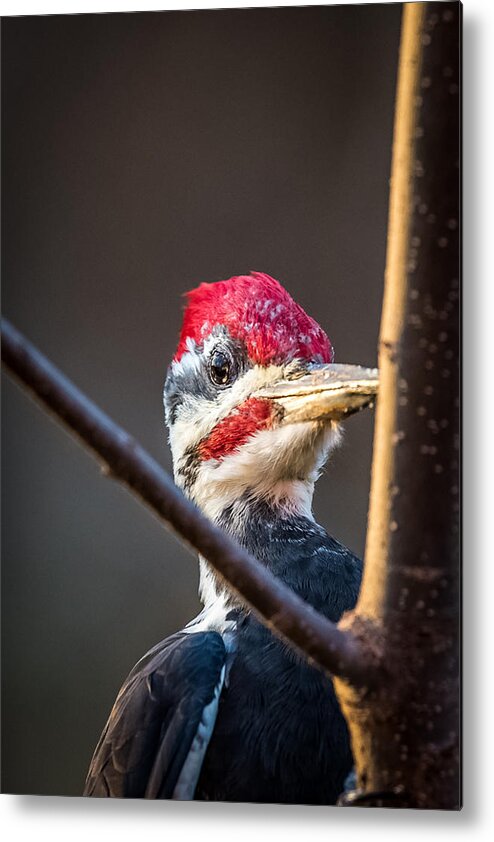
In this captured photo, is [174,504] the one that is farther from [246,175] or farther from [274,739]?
[246,175]

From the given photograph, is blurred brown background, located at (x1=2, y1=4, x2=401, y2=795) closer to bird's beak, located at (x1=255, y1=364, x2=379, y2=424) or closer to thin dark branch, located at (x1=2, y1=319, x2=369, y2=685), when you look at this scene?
bird's beak, located at (x1=255, y1=364, x2=379, y2=424)

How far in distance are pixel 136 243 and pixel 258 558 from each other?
0.57 metres

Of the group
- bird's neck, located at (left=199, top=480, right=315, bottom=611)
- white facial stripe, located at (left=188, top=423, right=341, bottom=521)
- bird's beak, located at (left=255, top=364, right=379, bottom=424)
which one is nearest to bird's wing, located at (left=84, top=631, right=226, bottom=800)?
bird's neck, located at (left=199, top=480, right=315, bottom=611)

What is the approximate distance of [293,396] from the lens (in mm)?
1667

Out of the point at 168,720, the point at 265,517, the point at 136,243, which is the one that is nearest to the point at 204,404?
the point at 265,517

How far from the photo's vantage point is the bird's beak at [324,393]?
1616mm

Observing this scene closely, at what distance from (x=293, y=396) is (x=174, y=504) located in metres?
0.48

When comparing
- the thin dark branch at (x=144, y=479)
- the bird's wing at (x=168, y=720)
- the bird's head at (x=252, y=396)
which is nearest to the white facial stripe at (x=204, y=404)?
the bird's head at (x=252, y=396)

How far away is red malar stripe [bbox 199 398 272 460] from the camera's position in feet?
5.60

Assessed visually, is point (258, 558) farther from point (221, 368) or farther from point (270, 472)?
point (221, 368)

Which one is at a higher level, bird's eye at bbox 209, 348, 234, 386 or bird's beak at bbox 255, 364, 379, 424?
bird's eye at bbox 209, 348, 234, 386

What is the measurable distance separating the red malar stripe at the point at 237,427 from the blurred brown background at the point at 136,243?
10cm

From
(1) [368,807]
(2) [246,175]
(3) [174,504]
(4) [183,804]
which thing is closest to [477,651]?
(1) [368,807]

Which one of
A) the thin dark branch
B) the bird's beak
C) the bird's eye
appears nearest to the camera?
the thin dark branch
